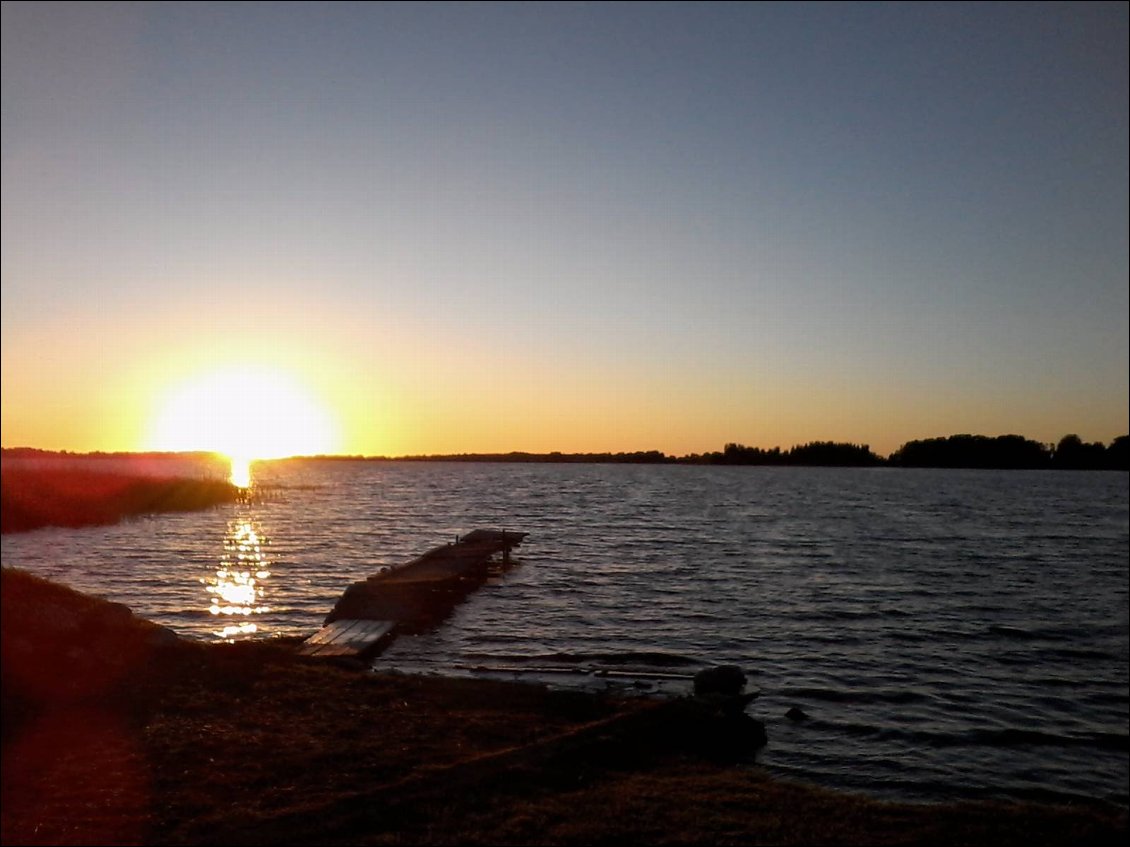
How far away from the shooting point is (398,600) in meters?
33.9

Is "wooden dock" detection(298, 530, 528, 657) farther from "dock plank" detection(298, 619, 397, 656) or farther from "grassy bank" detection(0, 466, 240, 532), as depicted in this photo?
"grassy bank" detection(0, 466, 240, 532)

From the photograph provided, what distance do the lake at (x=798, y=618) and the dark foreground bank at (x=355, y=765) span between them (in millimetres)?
2526

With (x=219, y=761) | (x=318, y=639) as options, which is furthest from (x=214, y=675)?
(x=318, y=639)

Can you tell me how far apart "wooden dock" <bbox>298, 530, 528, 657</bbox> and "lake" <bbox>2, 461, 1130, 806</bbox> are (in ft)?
3.39

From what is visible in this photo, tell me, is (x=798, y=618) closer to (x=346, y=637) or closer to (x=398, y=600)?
(x=398, y=600)

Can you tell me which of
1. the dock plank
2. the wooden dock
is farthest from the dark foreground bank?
the wooden dock

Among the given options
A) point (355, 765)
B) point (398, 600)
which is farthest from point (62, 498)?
point (355, 765)

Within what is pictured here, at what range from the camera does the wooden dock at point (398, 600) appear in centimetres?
2611

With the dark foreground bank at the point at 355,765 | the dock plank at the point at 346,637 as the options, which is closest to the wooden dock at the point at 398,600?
the dock plank at the point at 346,637

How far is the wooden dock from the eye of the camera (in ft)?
85.7

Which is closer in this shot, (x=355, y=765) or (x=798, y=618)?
(x=355, y=765)

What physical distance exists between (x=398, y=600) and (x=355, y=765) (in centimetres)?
2019

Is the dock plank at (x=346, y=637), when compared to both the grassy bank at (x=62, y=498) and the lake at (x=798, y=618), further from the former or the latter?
the grassy bank at (x=62, y=498)

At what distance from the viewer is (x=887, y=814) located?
13.2 m
